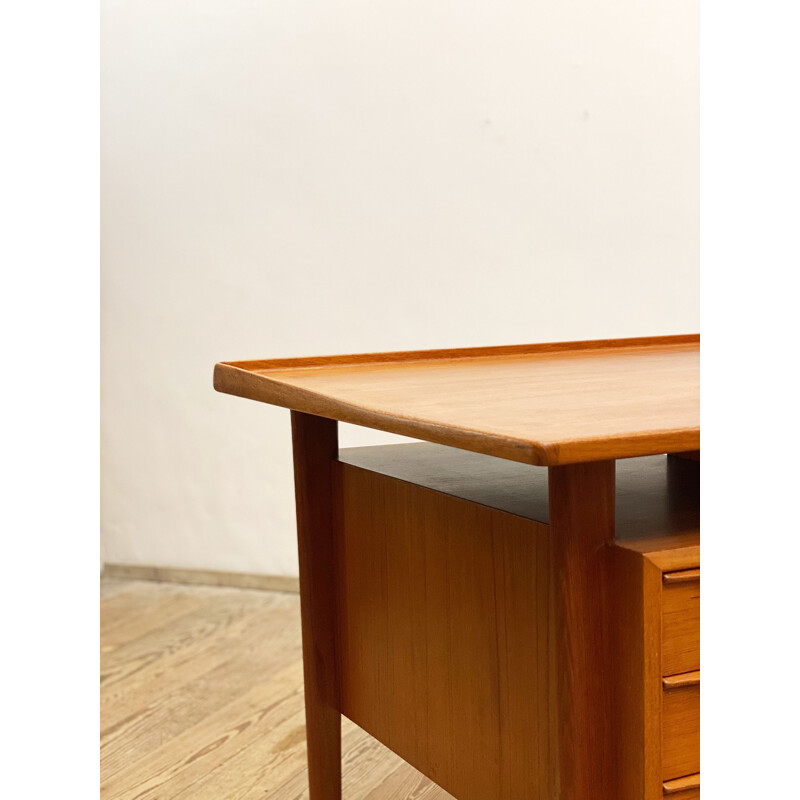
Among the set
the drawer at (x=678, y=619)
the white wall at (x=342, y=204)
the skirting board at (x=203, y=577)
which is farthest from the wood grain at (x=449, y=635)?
the skirting board at (x=203, y=577)

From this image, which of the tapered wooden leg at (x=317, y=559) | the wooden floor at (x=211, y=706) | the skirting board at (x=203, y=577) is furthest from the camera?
the skirting board at (x=203, y=577)

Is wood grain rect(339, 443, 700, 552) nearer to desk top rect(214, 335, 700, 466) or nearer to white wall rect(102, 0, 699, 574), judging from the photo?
desk top rect(214, 335, 700, 466)

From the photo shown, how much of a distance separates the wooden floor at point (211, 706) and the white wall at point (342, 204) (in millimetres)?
256

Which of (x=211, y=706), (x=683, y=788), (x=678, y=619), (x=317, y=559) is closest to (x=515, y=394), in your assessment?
(x=678, y=619)

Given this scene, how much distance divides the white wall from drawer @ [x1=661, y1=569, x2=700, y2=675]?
1953 mm

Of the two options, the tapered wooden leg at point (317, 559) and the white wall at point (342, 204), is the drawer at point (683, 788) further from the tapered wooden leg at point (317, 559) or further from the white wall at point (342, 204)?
the white wall at point (342, 204)

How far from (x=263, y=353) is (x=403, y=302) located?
0.46m

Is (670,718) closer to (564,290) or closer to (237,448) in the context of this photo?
(564,290)

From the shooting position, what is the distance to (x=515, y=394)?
3.36 feet

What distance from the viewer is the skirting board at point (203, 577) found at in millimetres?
3105

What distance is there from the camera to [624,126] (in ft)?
8.83

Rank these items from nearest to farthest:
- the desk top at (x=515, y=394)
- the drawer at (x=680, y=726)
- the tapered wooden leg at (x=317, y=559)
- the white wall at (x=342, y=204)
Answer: the desk top at (x=515, y=394)
the drawer at (x=680, y=726)
the tapered wooden leg at (x=317, y=559)
the white wall at (x=342, y=204)

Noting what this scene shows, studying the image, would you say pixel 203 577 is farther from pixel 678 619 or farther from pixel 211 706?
pixel 678 619
